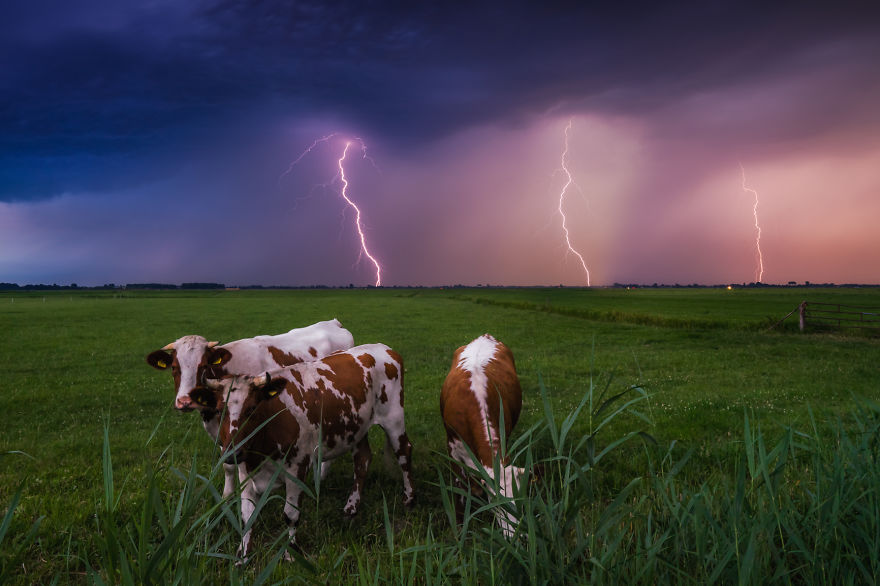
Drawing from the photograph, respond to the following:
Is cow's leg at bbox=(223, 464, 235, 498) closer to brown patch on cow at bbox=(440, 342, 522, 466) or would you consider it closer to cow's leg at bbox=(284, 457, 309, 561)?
cow's leg at bbox=(284, 457, 309, 561)

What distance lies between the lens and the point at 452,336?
28.7m

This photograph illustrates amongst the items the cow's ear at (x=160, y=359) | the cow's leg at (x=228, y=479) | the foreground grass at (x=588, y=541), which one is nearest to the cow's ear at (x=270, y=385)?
the cow's leg at (x=228, y=479)

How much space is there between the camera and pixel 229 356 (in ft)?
23.9

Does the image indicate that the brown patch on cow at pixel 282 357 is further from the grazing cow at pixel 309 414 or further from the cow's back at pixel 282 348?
the grazing cow at pixel 309 414

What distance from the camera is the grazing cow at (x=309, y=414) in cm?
493

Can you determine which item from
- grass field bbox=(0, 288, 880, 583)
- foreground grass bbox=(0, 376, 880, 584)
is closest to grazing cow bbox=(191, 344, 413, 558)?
grass field bbox=(0, 288, 880, 583)

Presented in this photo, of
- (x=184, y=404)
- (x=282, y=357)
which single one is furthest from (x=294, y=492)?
(x=282, y=357)

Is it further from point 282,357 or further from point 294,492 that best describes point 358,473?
point 282,357

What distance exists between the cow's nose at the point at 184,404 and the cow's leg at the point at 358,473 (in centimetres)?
235

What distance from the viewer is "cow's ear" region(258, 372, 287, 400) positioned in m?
4.96

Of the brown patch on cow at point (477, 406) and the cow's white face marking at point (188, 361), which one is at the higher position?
the cow's white face marking at point (188, 361)

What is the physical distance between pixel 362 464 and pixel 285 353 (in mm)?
3443

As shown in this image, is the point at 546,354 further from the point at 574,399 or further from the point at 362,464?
the point at 362,464

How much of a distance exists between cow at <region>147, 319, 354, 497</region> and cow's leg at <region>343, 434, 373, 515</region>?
75cm
